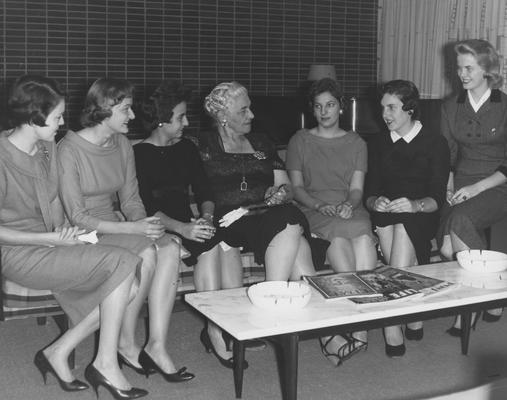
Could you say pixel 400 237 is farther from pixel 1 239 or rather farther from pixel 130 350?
pixel 1 239

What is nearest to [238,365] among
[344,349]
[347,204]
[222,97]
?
[344,349]

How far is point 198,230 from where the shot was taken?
293 centimetres

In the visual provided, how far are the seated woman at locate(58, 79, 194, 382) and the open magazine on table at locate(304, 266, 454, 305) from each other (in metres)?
0.57

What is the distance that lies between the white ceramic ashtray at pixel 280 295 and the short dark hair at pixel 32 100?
961mm

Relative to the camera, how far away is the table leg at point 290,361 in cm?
216

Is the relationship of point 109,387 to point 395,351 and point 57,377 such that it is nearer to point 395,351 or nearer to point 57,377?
point 57,377

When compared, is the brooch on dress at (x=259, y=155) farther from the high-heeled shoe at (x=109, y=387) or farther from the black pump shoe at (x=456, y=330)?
the high-heeled shoe at (x=109, y=387)

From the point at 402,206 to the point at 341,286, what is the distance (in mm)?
847

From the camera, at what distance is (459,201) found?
336 cm

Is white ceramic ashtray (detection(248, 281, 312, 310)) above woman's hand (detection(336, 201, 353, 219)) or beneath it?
beneath

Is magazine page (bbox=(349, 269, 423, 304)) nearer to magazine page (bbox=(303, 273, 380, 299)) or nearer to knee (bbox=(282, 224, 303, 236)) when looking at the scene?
magazine page (bbox=(303, 273, 380, 299))

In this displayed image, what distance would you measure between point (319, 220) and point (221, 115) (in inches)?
25.4

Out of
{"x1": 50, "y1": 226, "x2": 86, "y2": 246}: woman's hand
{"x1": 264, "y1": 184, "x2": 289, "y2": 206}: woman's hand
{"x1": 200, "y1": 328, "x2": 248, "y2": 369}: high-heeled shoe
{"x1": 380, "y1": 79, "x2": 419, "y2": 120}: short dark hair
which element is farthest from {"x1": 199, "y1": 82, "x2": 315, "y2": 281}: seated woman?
{"x1": 50, "y1": 226, "x2": 86, "y2": 246}: woman's hand

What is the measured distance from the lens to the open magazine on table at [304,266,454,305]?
7.86ft
